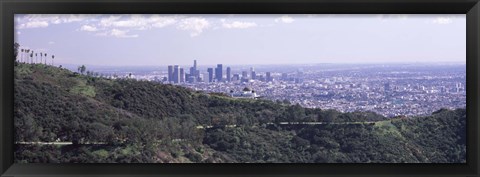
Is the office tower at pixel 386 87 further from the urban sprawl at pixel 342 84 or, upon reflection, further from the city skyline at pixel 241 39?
the city skyline at pixel 241 39

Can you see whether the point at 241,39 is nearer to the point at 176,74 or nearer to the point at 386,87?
the point at 176,74

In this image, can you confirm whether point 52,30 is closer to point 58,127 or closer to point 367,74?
point 58,127

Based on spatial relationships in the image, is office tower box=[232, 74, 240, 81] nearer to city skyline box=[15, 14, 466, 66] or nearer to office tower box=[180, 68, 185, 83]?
city skyline box=[15, 14, 466, 66]

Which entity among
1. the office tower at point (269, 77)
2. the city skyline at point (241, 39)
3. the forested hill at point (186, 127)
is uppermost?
the city skyline at point (241, 39)

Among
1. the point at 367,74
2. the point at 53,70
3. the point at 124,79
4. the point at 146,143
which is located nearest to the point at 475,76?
the point at 367,74

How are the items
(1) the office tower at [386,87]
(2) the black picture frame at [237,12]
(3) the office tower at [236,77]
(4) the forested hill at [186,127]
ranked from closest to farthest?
(2) the black picture frame at [237,12]
(4) the forested hill at [186,127]
(3) the office tower at [236,77]
(1) the office tower at [386,87]

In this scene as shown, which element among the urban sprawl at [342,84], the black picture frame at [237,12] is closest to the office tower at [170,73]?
the urban sprawl at [342,84]
